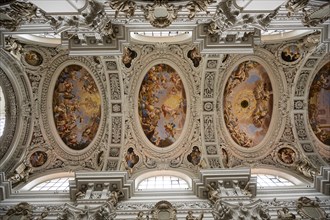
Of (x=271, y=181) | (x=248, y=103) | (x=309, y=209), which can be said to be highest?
(x=248, y=103)

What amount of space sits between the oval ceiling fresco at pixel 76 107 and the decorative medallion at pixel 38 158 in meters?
1.12

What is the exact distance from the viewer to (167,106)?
50.6ft

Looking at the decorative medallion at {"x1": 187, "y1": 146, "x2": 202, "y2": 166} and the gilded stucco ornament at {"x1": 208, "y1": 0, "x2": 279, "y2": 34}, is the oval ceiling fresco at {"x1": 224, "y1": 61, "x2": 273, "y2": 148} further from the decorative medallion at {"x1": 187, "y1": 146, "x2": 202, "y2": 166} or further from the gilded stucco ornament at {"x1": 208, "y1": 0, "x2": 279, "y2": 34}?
the gilded stucco ornament at {"x1": 208, "y1": 0, "x2": 279, "y2": 34}

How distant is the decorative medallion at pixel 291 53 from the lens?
14.4 metres

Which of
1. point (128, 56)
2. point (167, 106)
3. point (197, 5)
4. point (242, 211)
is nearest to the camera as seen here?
point (197, 5)

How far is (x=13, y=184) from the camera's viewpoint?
13.1 metres

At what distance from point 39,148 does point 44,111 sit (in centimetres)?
171

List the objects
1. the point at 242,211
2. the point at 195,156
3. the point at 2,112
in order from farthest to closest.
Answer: the point at 2,112 < the point at 195,156 < the point at 242,211

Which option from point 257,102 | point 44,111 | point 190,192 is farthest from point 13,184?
point 257,102

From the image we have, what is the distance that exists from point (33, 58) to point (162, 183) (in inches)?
308

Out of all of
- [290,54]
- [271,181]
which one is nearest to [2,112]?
[271,181]

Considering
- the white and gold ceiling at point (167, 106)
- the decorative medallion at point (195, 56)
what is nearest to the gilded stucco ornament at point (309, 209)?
Result: the white and gold ceiling at point (167, 106)

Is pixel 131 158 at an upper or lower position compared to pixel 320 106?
lower

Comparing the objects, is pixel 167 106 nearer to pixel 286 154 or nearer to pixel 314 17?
pixel 286 154
